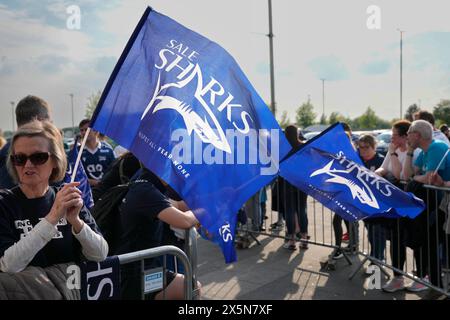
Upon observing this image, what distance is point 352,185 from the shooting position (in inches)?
194

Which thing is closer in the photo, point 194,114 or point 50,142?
point 50,142

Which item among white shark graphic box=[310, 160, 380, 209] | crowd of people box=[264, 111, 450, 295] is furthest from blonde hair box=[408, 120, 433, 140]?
white shark graphic box=[310, 160, 380, 209]

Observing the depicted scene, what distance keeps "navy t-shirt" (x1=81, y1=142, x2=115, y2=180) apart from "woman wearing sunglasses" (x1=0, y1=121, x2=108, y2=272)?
13.9 ft

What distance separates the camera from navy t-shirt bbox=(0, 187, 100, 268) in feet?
7.24

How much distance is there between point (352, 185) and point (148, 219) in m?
2.55

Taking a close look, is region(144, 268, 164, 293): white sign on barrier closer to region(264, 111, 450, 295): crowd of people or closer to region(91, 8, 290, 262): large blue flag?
region(91, 8, 290, 262): large blue flag

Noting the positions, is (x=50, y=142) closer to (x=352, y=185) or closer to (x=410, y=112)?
(x=352, y=185)

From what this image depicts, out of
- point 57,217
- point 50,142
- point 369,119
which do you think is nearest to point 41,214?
point 57,217

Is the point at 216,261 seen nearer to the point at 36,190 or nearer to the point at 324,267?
the point at 324,267

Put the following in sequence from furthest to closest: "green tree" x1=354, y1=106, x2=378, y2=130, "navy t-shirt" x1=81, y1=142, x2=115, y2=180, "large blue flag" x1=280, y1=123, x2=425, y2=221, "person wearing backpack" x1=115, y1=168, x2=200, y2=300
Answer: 1. "green tree" x1=354, y1=106, x2=378, y2=130
2. "navy t-shirt" x1=81, y1=142, x2=115, y2=180
3. "large blue flag" x1=280, y1=123, x2=425, y2=221
4. "person wearing backpack" x1=115, y1=168, x2=200, y2=300

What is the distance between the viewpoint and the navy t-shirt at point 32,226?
2207mm

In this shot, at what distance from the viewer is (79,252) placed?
241 cm

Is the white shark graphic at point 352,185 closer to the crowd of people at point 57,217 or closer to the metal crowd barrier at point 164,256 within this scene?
the crowd of people at point 57,217
